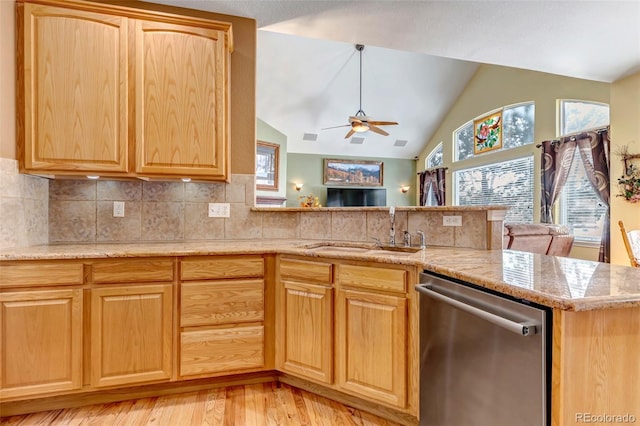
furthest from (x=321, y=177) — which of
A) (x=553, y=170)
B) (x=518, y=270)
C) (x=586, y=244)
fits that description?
(x=518, y=270)

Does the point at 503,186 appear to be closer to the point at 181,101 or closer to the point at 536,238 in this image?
the point at 536,238

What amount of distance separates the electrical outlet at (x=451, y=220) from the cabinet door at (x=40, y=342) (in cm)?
230

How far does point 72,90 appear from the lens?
6.81ft

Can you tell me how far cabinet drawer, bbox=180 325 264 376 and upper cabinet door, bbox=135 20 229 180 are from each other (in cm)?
106

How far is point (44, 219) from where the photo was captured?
7.47 feet

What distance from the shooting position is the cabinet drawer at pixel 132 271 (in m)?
1.86

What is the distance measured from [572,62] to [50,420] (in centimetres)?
536

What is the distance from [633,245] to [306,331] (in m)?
3.34

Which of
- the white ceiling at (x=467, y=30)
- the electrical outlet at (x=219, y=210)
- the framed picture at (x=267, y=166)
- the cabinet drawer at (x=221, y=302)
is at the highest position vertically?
the white ceiling at (x=467, y=30)

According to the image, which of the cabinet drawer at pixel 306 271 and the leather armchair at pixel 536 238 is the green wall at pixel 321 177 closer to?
the leather armchair at pixel 536 238

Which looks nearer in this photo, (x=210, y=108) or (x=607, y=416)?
(x=607, y=416)

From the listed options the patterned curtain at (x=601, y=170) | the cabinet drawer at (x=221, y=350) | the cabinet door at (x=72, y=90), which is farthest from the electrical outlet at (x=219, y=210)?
the patterned curtain at (x=601, y=170)

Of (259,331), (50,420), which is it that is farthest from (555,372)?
(50,420)

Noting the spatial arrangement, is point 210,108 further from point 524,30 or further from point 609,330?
point 524,30
